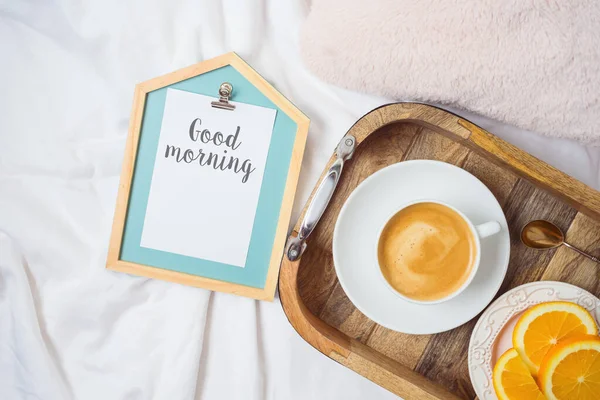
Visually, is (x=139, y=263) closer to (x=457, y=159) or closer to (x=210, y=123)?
(x=210, y=123)

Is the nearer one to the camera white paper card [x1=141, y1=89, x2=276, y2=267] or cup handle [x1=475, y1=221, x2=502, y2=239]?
cup handle [x1=475, y1=221, x2=502, y2=239]

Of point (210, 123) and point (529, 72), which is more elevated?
point (529, 72)

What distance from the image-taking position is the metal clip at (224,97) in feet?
2.53

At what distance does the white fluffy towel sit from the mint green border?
13 centimetres

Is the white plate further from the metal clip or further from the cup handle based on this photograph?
the metal clip

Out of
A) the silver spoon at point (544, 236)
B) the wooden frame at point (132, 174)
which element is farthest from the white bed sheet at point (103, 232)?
the silver spoon at point (544, 236)

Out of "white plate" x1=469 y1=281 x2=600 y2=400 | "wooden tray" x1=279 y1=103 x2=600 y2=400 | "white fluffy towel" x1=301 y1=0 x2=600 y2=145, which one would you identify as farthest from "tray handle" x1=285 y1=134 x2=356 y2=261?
"white plate" x1=469 y1=281 x2=600 y2=400

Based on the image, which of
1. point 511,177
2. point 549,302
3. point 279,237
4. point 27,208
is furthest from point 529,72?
point 27,208

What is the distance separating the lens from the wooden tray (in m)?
0.71

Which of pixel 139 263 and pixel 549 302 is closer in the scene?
pixel 549 302

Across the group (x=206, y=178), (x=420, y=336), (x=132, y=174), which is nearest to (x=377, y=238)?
(x=420, y=336)

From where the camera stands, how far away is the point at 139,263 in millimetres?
817

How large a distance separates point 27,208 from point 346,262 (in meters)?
0.54

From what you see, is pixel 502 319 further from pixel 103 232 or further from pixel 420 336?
pixel 103 232
